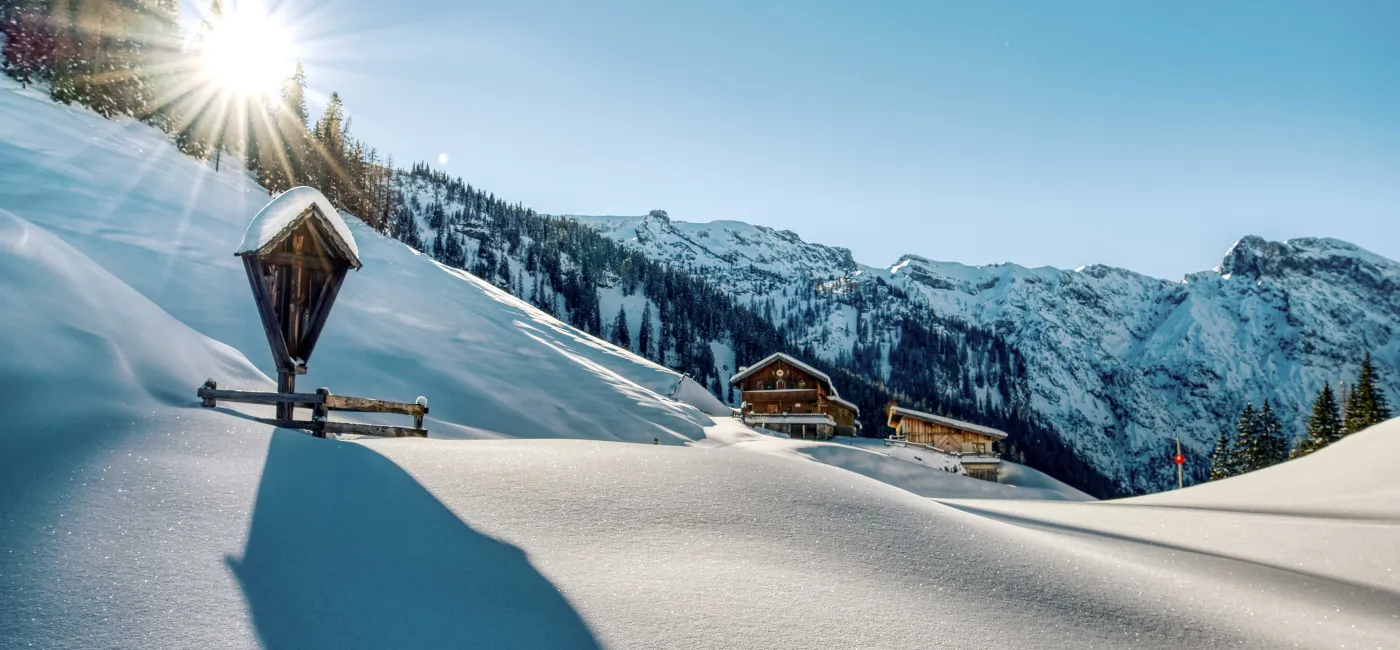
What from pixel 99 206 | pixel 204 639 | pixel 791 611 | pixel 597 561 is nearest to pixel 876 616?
pixel 791 611

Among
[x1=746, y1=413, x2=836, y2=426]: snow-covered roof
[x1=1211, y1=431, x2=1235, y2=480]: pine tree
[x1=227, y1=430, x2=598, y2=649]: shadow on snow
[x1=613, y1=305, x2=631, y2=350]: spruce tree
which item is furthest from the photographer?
[x1=613, y1=305, x2=631, y2=350]: spruce tree

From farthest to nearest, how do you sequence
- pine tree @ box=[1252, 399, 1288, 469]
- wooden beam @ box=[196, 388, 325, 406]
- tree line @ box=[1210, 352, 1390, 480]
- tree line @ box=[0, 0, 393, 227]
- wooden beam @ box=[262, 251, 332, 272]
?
pine tree @ box=[1252, 399, 1288, 469] < tree line @ box=[1210, 352, 1390, 480] < tree line @ box=[0, 0, 393, 227] < wooden beam @ box=[262, 251, 332, 272] < wooden beam @ box=[196, 388, 325, 406]

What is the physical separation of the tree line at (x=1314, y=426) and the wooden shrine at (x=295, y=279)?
181ft

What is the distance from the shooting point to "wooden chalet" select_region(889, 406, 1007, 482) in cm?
4003

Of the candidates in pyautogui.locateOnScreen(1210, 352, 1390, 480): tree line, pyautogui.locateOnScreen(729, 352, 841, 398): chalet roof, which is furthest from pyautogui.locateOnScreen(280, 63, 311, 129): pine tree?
pyautogui.locateOnScreen(1210, 352, 1390, 480): tree line

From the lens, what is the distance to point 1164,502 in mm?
18422

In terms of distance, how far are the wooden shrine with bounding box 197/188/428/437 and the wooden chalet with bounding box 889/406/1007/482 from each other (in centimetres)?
3616

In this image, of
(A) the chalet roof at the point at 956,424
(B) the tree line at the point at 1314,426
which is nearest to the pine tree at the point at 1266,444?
(B) the tree line at the point at 1314,426

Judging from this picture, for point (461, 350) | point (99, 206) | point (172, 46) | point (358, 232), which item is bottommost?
point (461, 350)

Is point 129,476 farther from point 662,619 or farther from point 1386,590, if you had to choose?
point 1386,590

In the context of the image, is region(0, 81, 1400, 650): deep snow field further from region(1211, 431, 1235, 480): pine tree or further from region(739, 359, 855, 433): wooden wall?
region(1211, 431, 1235, 480): pine tree

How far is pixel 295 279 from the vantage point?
10.3 m

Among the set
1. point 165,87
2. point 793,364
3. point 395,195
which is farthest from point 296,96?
point 395,195

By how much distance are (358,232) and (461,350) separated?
62.5 feet
